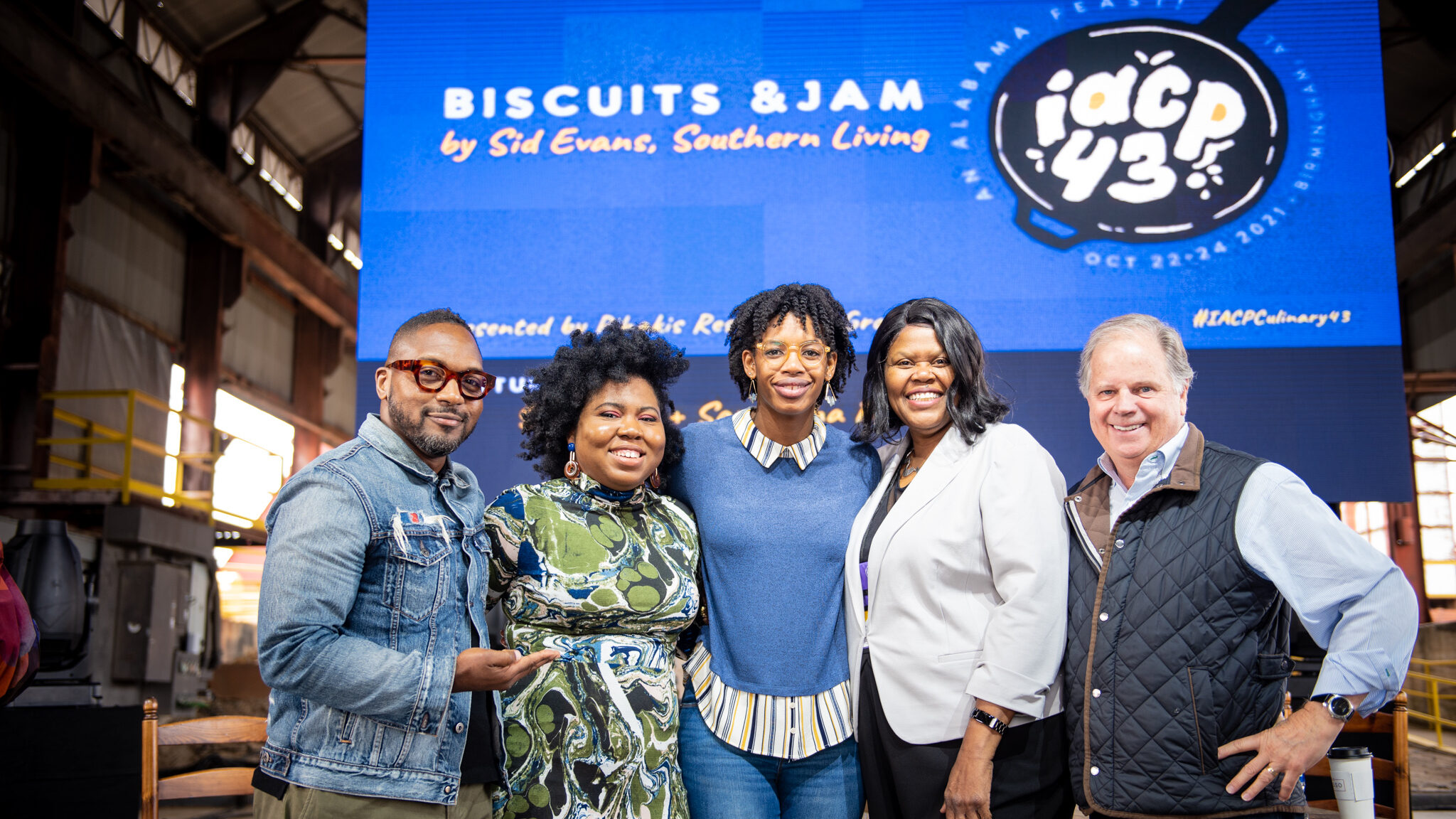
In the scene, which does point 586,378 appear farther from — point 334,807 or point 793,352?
point 334,807

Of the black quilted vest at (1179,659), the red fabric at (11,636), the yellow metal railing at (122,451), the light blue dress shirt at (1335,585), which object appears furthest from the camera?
the yellow metal railing at (122,451)

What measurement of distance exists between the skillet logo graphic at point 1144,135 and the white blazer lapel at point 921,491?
327 cm

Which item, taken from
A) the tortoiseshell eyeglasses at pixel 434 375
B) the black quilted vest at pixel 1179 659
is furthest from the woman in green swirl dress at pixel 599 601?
the black quilted vest at pixel 1179 659

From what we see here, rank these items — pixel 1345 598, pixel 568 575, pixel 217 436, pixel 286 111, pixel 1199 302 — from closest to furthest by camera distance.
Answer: pixel 1345 598 → pixel 568 575 → pixel 1199 302 → pixel 217 436 → pixel 286 111

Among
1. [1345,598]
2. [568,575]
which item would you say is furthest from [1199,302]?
[568,575]

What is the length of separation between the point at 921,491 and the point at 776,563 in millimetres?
371

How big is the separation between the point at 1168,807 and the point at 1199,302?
3.76 meters

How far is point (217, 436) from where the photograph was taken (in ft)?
45.1

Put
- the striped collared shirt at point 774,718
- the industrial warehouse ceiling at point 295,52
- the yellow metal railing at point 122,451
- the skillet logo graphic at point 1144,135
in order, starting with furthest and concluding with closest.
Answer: the industrial warehouse ceiling at point 295,52
the yellow metal railing at point 122,451
the skillet logo graphic at point 1144,135
the striped collared shirt at point 774,718

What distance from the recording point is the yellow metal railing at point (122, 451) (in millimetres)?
10188

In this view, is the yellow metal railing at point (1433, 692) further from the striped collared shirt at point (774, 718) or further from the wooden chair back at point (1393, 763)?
the striped collared shirt at point (774, 718)

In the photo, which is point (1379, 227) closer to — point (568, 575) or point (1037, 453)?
point (1037, 453)

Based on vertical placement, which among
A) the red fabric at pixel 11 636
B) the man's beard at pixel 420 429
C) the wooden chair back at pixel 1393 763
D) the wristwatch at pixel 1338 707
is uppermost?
the man's beard at pixel 420 429

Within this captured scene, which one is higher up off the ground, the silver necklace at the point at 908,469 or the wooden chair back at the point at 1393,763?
the silver necklace at the point at 908,469
